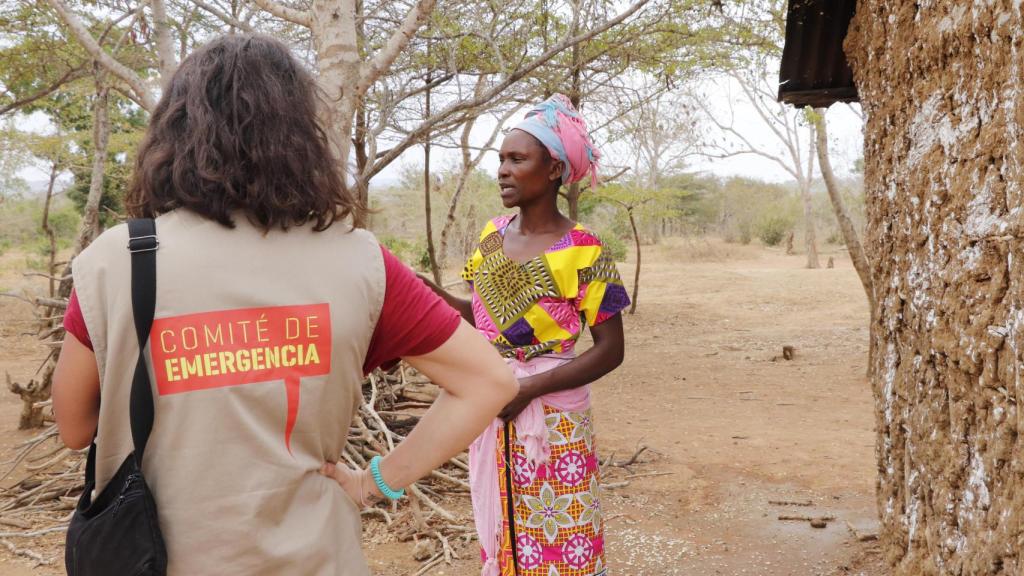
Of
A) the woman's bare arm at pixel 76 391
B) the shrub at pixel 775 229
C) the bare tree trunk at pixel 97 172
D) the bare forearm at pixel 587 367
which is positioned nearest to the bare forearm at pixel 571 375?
the bare forearm at pixel 587 367

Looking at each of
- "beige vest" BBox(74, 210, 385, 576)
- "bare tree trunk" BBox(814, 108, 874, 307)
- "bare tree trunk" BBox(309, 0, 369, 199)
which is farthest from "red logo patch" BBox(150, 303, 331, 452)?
"bare tree trunk" BBox(814, 108, 874, 307)

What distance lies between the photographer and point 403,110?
7707 millimetres

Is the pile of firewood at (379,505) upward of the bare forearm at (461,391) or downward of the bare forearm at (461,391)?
downward

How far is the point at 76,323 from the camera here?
1055 millimetres

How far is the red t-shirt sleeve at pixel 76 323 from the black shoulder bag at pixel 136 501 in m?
0.09

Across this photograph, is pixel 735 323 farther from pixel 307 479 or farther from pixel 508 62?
pixel 307 479

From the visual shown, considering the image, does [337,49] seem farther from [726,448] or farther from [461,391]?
[726,448]

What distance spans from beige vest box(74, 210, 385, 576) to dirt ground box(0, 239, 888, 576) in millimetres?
2419

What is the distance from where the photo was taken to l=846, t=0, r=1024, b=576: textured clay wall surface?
150cm

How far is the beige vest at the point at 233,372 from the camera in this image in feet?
3.39

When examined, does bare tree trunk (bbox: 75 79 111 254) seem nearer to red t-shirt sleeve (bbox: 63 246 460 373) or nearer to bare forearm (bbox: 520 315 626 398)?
bare forearm (bbox: 520 315 626 398)

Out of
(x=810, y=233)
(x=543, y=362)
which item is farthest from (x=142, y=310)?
(x=810, y=233)

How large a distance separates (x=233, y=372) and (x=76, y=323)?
0.21 metres

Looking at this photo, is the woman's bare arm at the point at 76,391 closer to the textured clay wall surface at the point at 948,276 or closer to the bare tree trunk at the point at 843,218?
the textured clay wall surface at the point at 948,276
